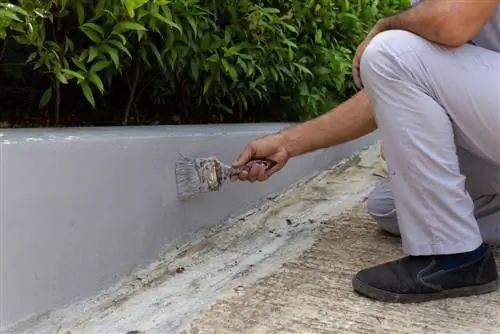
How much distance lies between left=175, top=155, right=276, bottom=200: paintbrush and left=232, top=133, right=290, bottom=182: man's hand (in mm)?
13

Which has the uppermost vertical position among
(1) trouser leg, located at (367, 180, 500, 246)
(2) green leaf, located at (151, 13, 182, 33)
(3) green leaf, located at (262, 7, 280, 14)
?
(3) green leaf, located at (262, 7, 280, 14)

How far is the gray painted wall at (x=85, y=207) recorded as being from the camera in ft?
5.31

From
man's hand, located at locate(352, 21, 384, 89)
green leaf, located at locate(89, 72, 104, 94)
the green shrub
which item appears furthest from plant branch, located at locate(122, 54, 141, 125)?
man's hand, located at locate(352, 21, 384, 89)

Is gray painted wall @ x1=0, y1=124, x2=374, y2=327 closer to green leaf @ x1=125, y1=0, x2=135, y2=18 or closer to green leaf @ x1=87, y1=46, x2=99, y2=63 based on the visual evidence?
green leaf @ x1=87, y1=46, x2=99, y2=63

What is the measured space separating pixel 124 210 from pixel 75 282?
9.7 inches

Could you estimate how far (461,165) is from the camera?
2055 mm

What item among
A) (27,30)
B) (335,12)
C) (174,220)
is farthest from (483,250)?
(335,12)

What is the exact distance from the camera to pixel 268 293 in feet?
6.09

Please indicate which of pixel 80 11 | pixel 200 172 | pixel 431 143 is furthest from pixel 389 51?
pixel 80 11

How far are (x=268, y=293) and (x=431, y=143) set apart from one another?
1.86 ft

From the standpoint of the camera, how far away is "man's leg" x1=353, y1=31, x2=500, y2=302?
1.75m

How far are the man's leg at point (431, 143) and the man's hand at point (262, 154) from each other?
44 centimetres

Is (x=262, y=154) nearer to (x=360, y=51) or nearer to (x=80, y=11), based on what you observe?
(x=360, y=51)

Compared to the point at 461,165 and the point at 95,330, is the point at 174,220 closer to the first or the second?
the point at 95,330
